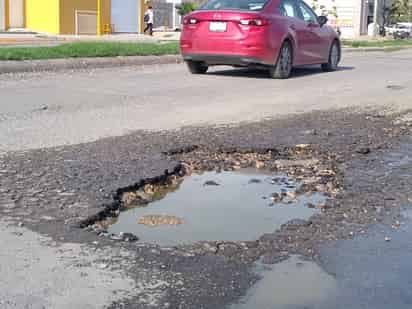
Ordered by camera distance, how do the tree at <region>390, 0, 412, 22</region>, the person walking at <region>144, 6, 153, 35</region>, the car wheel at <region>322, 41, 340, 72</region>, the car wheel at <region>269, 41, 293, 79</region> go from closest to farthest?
1. the car wheel at <region>269, 41, 293, 79</region>
2. the car wheel at <region>322, 41, 340, 72</region>
3. the person walking at <region>144, 6, 153, 35</region>
4. the tree at <region>390, 0, 412, 22</region>

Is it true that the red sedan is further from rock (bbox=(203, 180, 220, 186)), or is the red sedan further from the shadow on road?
rock (bbox=(203, 180, 220, 186))

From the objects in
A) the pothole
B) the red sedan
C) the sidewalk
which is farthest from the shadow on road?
the sidewalk

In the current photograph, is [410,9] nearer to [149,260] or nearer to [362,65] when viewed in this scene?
[362,65]

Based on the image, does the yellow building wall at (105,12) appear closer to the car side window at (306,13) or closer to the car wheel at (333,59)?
the car wheel at (333,59)

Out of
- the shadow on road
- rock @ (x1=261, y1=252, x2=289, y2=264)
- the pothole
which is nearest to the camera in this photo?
rock @ (x1=261, y1=252, x2=289, y2=264)

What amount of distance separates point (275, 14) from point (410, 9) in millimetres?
42806

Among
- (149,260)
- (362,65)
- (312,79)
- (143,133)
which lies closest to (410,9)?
(362,65)

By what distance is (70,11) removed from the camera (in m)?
34.4

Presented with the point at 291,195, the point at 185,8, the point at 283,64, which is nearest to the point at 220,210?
the point at 291,195

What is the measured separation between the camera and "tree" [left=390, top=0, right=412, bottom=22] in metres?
53.5

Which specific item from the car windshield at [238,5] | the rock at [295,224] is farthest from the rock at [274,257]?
the car windshield at [238,5]

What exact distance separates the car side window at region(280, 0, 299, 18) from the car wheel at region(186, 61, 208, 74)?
180cm

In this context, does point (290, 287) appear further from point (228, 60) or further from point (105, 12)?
point (105, 12)

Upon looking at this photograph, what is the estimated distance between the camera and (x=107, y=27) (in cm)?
3631
